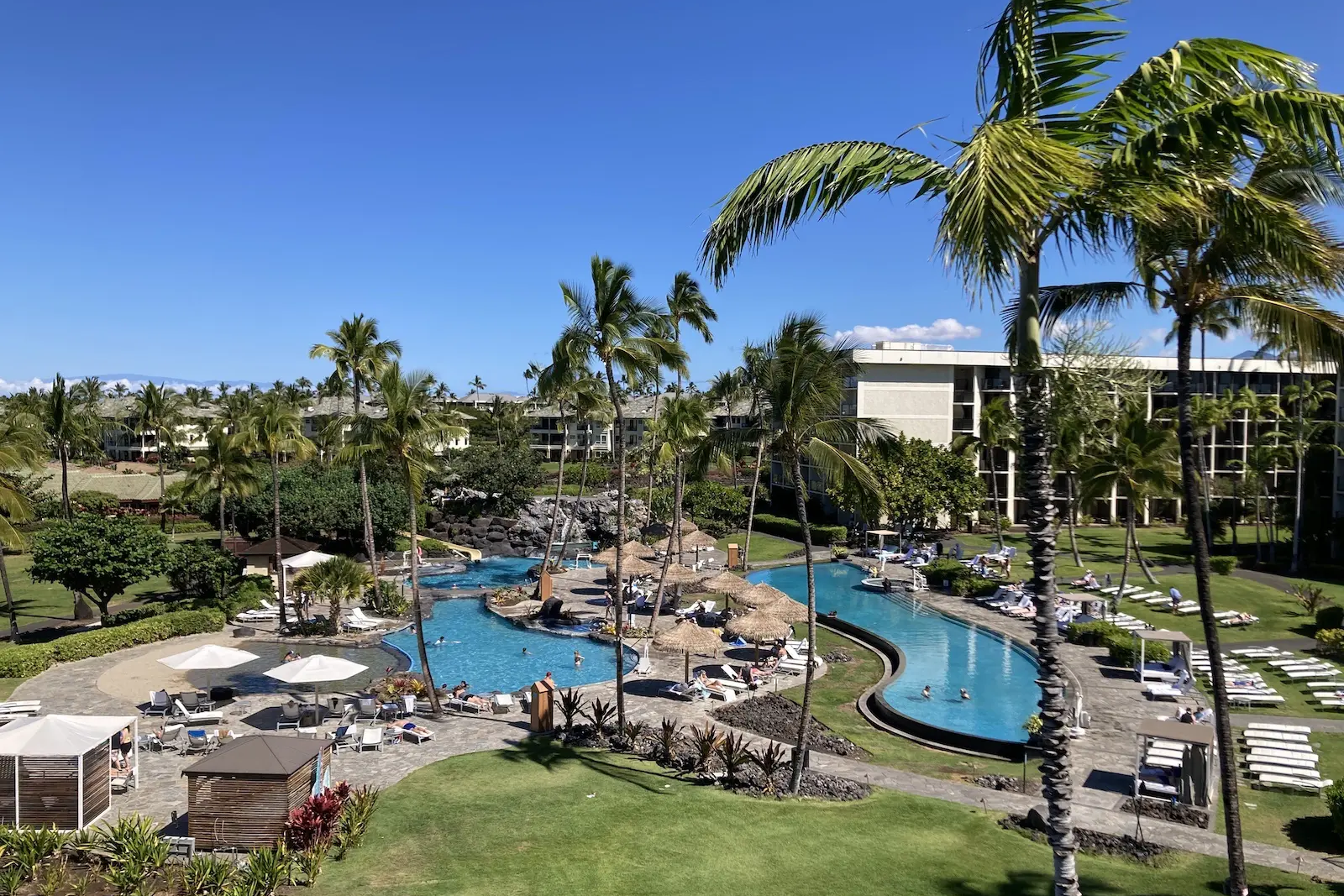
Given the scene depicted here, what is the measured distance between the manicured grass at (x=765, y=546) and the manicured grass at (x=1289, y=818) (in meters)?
30.9

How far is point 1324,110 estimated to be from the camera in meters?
6.61

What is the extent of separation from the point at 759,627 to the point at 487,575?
22294 mm

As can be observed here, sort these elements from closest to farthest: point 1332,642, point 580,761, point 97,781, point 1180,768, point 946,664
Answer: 1. point 97,781
2. point 1180,768
3. point 580,761
4. point 1332,642
5. point 946,664

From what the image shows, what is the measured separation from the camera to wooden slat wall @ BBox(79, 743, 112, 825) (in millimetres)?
14219

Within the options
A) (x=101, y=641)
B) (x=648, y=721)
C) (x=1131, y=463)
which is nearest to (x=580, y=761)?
(x=648, y=721)

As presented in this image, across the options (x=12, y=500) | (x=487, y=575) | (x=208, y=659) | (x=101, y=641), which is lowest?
(x=487, y=575)

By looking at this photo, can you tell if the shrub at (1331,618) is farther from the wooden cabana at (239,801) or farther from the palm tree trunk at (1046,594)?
the wooden cabana at (239,801)

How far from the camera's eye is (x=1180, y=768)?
16469 millimetres

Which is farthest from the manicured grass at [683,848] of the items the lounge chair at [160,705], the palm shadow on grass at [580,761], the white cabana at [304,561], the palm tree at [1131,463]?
the palm tree at [1131,463]

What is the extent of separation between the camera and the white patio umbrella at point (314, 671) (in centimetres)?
1928

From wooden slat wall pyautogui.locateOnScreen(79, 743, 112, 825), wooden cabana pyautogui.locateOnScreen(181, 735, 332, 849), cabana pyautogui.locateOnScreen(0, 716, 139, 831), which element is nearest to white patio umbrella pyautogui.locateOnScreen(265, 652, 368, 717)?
wooden slat wall pyautogui.locateOnScreen(79, 743, 112, 825)

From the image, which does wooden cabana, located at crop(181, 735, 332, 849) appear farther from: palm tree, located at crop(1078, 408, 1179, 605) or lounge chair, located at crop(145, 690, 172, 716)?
palm tree, located at crop(1078, 408, 1179, 605)

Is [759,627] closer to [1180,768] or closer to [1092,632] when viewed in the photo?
[1180,768]

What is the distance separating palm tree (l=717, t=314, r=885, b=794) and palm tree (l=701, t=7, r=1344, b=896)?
7.07 metres
